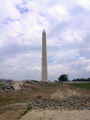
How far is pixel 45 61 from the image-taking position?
45.7 metres

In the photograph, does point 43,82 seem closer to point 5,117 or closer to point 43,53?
point 43,53

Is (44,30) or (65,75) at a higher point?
(44,30)

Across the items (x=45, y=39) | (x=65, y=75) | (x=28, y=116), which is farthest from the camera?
(x=65, y=75)

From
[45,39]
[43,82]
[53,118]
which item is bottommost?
[53,118]

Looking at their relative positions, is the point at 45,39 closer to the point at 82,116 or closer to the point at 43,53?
the point at 43,53

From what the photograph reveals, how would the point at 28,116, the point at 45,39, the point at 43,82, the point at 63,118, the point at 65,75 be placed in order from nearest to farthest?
the point at 63,118 < the point at 28,116 < the point at 45,39 < the point at 43,82 < the point at 65,75

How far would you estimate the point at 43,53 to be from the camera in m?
45.5

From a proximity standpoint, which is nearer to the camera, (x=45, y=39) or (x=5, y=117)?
(x=5, y=117)

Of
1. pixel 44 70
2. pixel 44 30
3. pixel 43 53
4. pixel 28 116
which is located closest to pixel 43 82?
pixel 44 70

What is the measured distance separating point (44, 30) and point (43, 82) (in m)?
12.5

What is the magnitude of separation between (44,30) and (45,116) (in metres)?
36.7

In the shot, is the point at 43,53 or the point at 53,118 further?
the point at 43,53

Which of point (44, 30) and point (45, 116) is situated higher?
point (44, 30)

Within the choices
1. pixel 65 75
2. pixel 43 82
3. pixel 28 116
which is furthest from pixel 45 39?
pixel 65 75
